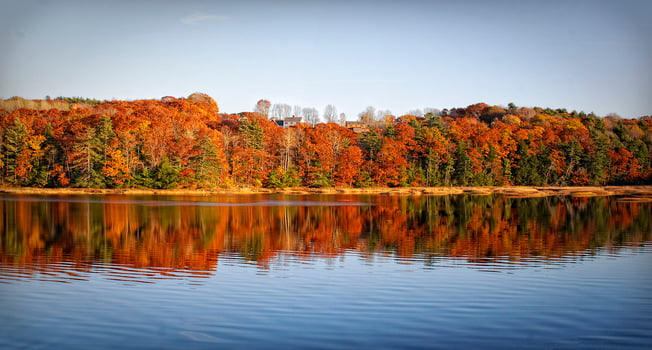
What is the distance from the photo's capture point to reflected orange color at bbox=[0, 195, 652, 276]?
44.7ft

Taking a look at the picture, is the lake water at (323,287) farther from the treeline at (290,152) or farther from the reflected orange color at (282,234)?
the treeline at (290,152)

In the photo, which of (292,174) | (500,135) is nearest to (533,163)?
(500,135)

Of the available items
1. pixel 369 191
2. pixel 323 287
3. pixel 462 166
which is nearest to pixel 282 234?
pixel 323 287

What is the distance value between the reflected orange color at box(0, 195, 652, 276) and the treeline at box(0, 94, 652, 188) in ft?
65.6

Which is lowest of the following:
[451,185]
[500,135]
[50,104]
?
[451,185]

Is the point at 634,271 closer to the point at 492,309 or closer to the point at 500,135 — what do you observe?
the point at 492,309

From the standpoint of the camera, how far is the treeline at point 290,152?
47688 mm

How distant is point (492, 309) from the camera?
8.16 m

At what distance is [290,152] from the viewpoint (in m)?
56.7

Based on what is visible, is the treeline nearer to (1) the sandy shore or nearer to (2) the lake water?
(1) the sandy shore

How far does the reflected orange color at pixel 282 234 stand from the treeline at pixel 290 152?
20009 millimetres

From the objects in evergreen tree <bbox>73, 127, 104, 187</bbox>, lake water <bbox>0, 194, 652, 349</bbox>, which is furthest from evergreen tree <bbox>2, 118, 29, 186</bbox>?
lake water <bbox>0, 194, 652, 349</bbox>

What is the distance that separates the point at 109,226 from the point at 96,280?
10.8 metres

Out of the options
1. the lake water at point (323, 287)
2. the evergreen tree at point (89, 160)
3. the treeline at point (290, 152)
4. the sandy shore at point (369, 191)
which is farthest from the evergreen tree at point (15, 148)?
the lake water at point (323, 287)
